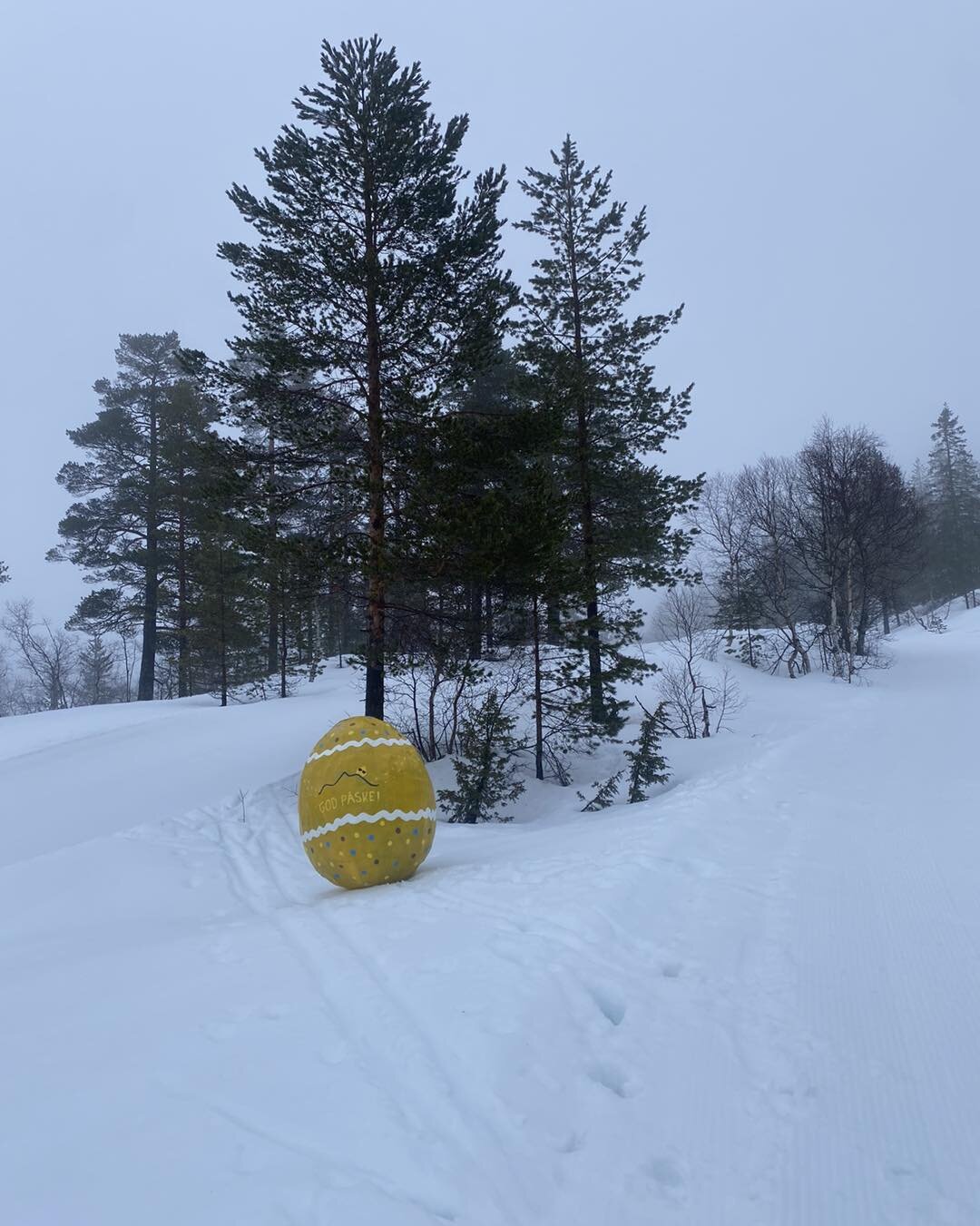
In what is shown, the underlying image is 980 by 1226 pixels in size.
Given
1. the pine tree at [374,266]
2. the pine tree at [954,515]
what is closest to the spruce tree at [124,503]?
the pine tree at [374,266]

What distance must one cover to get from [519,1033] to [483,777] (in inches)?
253

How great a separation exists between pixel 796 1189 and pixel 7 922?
5.54 m

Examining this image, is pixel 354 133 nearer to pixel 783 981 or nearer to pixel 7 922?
pixel 7 922

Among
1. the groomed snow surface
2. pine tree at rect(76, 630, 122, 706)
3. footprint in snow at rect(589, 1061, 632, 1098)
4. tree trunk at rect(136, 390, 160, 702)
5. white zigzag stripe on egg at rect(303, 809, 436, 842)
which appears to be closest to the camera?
the groomed snow surface

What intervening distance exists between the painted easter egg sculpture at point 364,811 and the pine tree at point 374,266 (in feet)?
12.3

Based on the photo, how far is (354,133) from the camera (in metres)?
9.41

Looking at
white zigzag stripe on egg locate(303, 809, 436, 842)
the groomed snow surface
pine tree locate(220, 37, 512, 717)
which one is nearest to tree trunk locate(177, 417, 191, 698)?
pine tree locate(220, 37, 512, 717)

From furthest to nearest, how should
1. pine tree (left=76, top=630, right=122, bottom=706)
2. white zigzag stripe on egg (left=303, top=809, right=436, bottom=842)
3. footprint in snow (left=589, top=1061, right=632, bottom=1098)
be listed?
pine tree (left=76, top=630, right=122, bottom=706) < white zigzag stripe on egg (left=303, top=809, right=436, bottom=842) < footprint in snow (left=589, top=1061, right=632, bottom=1098)

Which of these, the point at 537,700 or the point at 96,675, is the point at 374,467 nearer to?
the point at 537,700

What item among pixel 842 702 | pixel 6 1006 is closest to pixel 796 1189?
pixel 6 1006

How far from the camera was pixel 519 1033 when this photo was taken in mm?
2811

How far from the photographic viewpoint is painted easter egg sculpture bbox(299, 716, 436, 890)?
532 centimetres

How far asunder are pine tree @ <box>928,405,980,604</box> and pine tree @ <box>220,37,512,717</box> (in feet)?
133

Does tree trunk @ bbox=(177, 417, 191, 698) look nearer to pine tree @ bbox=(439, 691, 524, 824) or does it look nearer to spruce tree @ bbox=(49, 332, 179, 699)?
spruce tree @ bbox=(49, 332, 179, 699)
